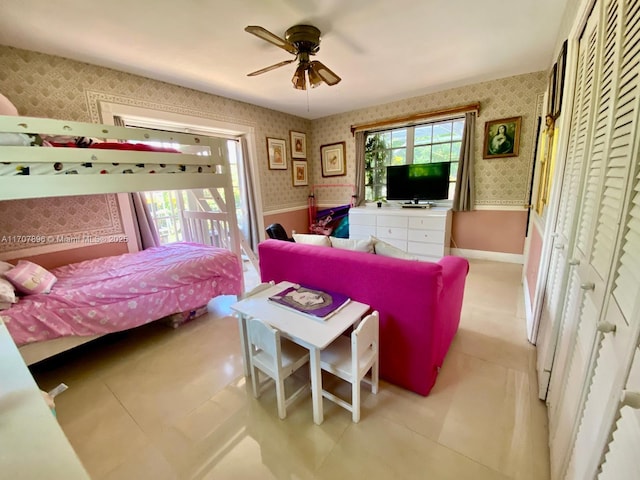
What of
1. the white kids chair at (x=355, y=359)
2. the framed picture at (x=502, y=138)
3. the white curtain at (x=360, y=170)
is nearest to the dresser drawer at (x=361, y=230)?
the white curtain at (x=360, y=170)

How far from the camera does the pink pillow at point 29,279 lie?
1.68 metres

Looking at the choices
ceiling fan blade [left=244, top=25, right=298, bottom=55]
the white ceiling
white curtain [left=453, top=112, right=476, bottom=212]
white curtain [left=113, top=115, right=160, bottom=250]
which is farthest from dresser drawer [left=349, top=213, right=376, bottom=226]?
white curtain [left=113, top=115, right=160, bottom=250]

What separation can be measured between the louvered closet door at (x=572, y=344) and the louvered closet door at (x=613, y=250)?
0.11 m

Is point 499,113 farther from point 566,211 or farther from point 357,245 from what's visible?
point 357,245

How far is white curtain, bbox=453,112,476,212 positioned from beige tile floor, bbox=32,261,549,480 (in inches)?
82.2

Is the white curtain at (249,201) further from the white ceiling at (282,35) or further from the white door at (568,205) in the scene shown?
the white door at (568,205)

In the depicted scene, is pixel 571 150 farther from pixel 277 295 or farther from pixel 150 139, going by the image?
A: pixel 150 139

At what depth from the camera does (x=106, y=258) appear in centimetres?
248

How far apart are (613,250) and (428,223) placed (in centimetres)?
299

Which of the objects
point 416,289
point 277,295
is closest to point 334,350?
point 277,295

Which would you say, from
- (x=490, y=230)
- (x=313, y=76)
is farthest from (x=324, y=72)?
(x=490, y=230)

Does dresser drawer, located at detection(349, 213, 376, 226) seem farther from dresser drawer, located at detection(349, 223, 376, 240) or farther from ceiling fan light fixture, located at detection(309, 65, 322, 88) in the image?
ceiling fan light fixture, located at detection(309, 65, 322, 88)

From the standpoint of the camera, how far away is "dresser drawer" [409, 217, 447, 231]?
3.52 m

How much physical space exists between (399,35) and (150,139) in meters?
2.11
